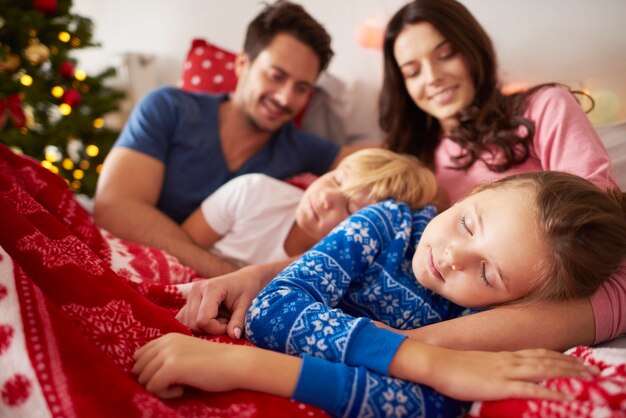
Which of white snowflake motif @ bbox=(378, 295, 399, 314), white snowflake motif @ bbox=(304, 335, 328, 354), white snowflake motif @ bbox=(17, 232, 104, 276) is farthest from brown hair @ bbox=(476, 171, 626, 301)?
white snowflake motif @ bbox=(17, 232, 104, 276)

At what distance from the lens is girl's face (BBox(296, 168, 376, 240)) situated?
4.22 ft

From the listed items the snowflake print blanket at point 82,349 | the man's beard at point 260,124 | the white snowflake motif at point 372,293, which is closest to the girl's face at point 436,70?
the man's beard at point 260,124

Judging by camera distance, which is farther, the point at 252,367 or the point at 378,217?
the point at 378,217

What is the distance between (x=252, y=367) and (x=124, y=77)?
255cm

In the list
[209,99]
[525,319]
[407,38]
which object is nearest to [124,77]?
[209,99]

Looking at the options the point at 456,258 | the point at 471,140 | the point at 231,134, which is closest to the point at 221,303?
the point at 456,258

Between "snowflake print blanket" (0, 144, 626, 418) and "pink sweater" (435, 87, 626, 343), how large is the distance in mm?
163

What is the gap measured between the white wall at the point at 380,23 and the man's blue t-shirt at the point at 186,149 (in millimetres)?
601

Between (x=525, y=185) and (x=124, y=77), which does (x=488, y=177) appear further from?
(x=124, y=77)

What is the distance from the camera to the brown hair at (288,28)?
6.13 ft

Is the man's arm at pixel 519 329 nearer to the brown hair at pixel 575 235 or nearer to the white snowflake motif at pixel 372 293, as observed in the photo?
the brown hair at pixel 575 235

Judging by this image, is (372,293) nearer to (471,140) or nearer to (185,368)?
(185,368)

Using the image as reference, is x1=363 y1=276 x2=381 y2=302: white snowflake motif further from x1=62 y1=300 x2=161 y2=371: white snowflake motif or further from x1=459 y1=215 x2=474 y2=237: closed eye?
x1=62 y1=300 x2=161 y2=371: white snowflake motif

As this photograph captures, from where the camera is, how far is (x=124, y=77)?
110 inches
